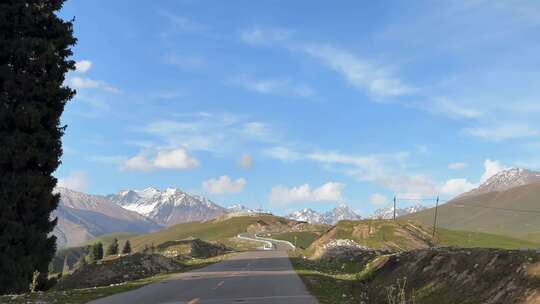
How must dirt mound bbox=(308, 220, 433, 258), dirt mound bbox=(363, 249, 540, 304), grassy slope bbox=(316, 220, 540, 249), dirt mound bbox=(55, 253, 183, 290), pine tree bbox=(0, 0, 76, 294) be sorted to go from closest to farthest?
dirt mound bbox=(363, 249, 540, 304) < pine tree bbox=(0, 0, 76, 294) < dirt mound bbox=(55, 253, 183, 290) < dirt mound bbox=(308, 220, 433, 258) < grassy slope bbox=(316, 220, 540, 249)

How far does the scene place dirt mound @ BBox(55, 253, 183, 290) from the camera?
3762 centimetres

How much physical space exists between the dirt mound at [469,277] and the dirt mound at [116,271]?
1957 cm

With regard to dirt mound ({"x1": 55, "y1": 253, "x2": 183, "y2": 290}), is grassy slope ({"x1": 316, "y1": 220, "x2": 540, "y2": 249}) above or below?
above

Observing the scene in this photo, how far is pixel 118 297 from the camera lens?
66.2 ft

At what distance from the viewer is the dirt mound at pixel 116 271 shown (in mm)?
37625

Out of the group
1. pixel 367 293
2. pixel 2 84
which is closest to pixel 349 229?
pixel 367 293

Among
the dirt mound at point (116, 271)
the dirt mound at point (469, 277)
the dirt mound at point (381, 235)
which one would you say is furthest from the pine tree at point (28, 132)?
the dirt mound at point (381, 235)

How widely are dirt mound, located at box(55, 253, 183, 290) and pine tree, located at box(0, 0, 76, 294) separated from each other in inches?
354

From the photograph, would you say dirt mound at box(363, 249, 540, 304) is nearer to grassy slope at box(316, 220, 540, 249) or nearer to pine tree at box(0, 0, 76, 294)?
pine tree at box(0, 0, 76, 294)

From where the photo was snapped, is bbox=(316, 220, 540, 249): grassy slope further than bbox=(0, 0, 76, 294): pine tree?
Yes

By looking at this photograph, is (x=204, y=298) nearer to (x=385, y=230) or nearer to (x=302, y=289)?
(x=302, y=289)

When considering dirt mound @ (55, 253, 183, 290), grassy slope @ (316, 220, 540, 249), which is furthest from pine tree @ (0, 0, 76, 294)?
grassy slope @ (316, 220, 540, 249)

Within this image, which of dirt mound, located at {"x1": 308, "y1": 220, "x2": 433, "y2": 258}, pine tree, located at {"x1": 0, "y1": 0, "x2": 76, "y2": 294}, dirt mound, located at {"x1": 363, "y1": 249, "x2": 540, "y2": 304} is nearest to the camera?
dirt mound, located at {"x1": 363, "y1": 249, "x2": 540, "y2": 304}

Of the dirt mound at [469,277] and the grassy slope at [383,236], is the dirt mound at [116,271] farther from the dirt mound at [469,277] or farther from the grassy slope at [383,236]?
the grassy slope at [383,236]
